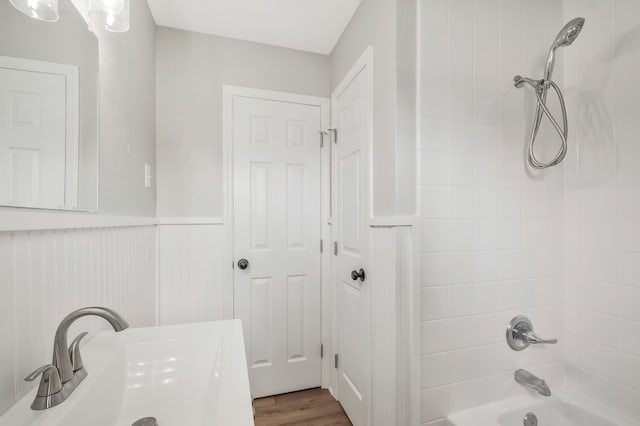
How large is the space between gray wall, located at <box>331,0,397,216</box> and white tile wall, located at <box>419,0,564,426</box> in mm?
124

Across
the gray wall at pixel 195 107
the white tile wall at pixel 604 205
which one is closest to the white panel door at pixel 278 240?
the gray wall at pixel 195 107

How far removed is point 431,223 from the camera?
1144 millimetres

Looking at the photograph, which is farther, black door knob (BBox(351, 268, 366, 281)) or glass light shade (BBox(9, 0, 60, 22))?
black door knob (BBox(351, 268, 366, 281))

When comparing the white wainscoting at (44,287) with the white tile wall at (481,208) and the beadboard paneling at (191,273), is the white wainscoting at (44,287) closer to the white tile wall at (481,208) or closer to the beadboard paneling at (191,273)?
the beadboard paneling at (191,273)

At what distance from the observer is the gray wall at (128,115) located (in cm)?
99

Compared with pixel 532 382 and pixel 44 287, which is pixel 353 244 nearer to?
pixel 532 382

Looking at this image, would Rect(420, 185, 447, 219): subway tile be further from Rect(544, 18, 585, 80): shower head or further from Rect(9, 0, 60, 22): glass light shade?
Rect(9, 0, 60, 22): glass light shade

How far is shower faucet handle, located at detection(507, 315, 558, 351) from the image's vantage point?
4.07 ft

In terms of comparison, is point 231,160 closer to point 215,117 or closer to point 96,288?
point 215,117

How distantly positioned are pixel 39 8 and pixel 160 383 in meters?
0.95

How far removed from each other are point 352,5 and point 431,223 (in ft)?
4.26

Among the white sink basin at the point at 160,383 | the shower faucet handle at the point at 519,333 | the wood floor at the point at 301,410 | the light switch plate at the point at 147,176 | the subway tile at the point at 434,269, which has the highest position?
the light switch plate at the point at 147,176

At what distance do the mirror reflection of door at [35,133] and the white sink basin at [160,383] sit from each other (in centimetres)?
41

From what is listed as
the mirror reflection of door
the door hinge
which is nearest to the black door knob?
the door hinge
